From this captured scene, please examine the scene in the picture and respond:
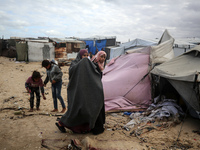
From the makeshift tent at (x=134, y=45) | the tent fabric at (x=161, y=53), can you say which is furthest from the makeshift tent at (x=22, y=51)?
the tent fabric at (x=161, y=53)

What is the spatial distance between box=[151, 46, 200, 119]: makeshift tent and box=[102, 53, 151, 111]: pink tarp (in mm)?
1052

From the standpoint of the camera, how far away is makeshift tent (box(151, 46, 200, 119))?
3346 millimetres

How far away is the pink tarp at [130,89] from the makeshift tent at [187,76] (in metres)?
1.05

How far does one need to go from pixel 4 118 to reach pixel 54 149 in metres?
1.98

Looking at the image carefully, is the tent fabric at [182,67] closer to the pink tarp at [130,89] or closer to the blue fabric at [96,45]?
the pink tarp at [130,89]

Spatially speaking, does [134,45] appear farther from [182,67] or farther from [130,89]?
[182,67]

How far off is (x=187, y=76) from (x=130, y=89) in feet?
7.26

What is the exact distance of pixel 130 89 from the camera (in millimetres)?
5449

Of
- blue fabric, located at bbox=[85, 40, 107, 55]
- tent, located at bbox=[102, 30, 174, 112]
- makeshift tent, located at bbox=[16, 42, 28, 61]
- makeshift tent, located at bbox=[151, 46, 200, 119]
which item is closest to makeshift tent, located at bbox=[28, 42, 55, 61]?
makeshift tent, located at bbox=[16, 42, 28, 61]

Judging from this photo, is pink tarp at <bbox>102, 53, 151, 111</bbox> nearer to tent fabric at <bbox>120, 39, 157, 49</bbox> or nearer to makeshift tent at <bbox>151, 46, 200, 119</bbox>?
makeshift tent at <bbox>151, 46, 200, 119</bbox>

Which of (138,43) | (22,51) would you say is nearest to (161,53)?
(138,43)

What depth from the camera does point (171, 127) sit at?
3.70m

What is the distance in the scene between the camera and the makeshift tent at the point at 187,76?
3.35 m

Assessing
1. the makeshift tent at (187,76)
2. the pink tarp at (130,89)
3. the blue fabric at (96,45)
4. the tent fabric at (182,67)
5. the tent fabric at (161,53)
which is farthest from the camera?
the blue fabric at (96,45)
